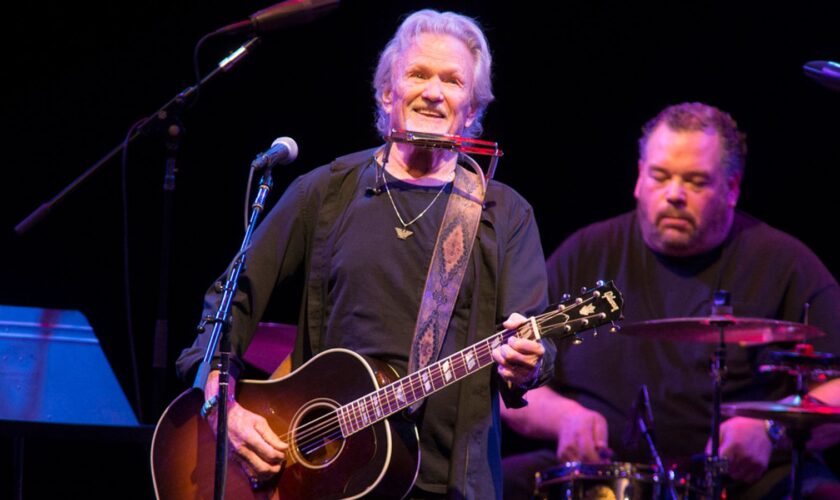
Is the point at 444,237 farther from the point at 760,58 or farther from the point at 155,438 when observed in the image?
the point at 760,58

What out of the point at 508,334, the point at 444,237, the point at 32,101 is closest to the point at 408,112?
the point at 444,237

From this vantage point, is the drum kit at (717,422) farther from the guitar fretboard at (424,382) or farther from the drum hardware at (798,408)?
the guitar fretboard at (424,382)

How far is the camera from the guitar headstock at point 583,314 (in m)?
2.72

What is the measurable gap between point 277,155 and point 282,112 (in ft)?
7.85

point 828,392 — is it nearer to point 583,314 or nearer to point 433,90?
point 583,314

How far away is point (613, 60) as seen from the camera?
201 inches

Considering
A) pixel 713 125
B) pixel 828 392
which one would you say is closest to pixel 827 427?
pixel 828 392

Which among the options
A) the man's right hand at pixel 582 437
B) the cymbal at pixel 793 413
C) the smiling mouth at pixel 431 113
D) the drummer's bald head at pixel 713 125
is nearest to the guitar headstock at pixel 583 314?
Answer: the smiling mouth at pixel 431 113

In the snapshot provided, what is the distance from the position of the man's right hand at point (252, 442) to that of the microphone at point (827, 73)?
199cm

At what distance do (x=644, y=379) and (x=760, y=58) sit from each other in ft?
5.68

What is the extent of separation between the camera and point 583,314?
108 inches

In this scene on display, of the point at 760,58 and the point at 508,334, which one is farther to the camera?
the point at 760,58

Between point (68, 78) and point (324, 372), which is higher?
point (68, 78)

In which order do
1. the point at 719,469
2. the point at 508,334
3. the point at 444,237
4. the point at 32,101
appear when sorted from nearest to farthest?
the point at 508,334 → the point at 444,237 → the point at 719,469 → the point at 32,101
